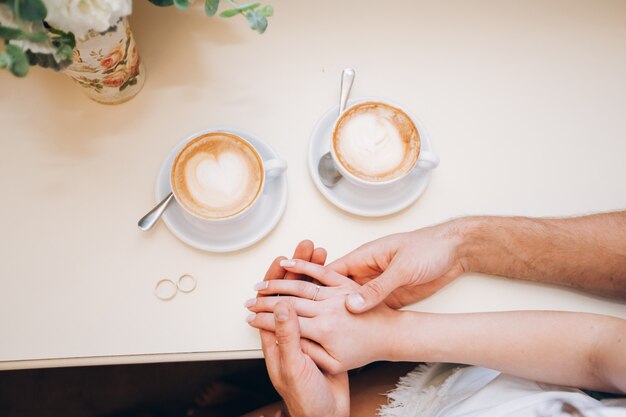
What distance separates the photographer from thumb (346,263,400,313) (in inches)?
30.0

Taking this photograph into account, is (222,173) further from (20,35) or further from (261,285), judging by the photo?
(20,35)

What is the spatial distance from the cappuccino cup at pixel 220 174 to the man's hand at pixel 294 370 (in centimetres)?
19

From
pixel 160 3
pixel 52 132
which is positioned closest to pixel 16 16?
pixel 160 3

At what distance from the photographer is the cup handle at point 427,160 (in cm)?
79

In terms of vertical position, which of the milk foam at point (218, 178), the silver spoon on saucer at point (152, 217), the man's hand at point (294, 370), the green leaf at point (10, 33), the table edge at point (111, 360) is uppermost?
the green leaf at point (10, 33)

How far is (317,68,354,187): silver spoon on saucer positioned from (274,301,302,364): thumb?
0.25 m

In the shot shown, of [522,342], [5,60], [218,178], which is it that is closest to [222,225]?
[218,178]

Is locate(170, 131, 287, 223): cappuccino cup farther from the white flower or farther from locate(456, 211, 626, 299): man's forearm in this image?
locate(456, 211, 626, 299): man's forearm

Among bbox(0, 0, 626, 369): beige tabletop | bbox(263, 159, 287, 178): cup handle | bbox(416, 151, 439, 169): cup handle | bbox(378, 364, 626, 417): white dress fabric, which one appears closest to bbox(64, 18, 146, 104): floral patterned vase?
bbox(0, 0, 626, 369): beige tabletop

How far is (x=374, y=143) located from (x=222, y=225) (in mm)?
313

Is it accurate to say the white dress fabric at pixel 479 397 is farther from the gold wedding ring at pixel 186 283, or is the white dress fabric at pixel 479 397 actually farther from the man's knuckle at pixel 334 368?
the gold wedding ring at pixel 186 283

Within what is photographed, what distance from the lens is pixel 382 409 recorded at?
93 cm

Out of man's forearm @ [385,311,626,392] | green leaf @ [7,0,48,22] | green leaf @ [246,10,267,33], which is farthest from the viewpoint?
man's forearm @ [385,311,626,392]

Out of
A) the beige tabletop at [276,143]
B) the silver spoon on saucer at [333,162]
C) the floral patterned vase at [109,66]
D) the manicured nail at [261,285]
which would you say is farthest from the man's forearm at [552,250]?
the floral patterned vase at [109,66]
